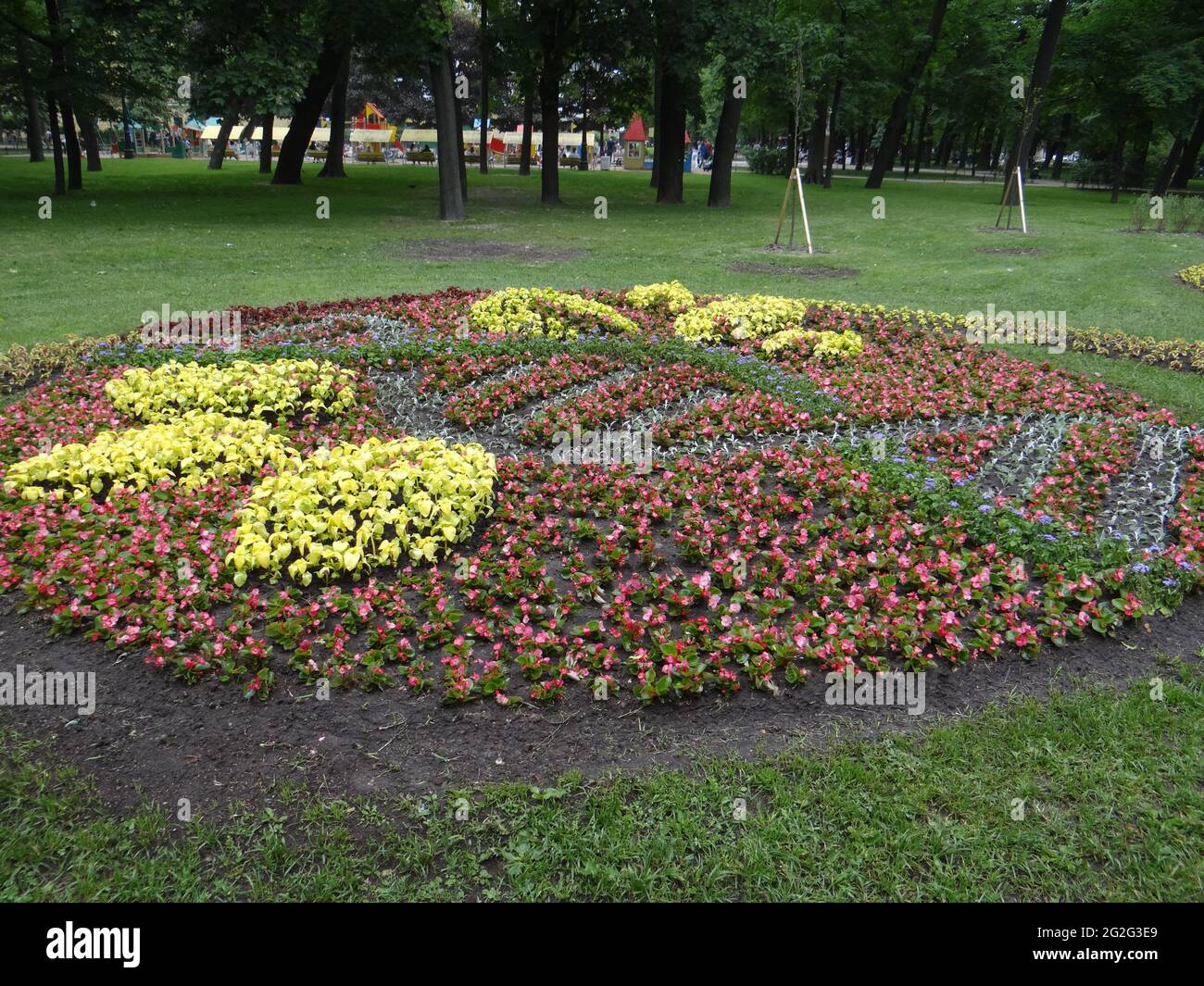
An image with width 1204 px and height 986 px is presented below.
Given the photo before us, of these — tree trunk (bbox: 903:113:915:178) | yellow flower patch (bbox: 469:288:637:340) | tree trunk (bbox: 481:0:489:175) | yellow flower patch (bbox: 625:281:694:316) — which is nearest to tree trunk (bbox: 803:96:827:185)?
tree trunk (bbox: 903:113:915:178)

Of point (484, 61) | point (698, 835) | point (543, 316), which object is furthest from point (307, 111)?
point (698, 835)

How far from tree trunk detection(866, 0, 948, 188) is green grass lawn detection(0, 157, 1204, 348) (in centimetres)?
592

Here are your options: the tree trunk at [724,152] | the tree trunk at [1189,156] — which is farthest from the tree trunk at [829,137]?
the tree trunk at [1189,156]

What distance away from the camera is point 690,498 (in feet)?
17.1

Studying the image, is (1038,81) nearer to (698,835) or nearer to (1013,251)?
(1013,251)

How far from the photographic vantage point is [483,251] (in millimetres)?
16062

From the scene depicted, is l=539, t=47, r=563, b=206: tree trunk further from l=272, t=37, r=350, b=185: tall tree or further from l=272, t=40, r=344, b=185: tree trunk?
l=272, t=40, r=344, b=185: tree trunk

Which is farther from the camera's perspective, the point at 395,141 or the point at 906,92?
the point at 395,141

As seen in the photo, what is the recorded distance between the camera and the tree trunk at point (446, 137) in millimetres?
17766

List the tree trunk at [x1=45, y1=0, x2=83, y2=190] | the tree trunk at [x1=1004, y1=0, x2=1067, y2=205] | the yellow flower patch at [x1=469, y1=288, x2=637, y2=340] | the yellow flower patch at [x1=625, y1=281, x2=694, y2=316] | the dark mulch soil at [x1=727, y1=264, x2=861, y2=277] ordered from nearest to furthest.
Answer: the yellow flower patch at [x1=469, y1=288, x2=637, y2=340]
the yellow flower patch at [x1=625, y1=281, x2=694, y2=316]
the dark mulch soil at [x1=727, y1=264, x2=861, y2=277]
the tree trunk at [x1=1004, y1=0, x2=1067, y2=205]
the tree trunk at [x1=45, y1=0, x2=83, y2=190]

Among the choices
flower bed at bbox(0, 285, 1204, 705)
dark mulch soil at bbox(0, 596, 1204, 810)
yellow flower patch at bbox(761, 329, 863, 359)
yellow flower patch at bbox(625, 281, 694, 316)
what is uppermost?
yellow flower patch at bbox(625, 281, 694, 316)

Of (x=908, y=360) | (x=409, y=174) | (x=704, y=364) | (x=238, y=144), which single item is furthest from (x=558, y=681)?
(x=238, y=144)

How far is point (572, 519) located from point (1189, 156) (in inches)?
1398

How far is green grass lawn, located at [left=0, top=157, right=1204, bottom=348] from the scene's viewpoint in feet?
38.4
